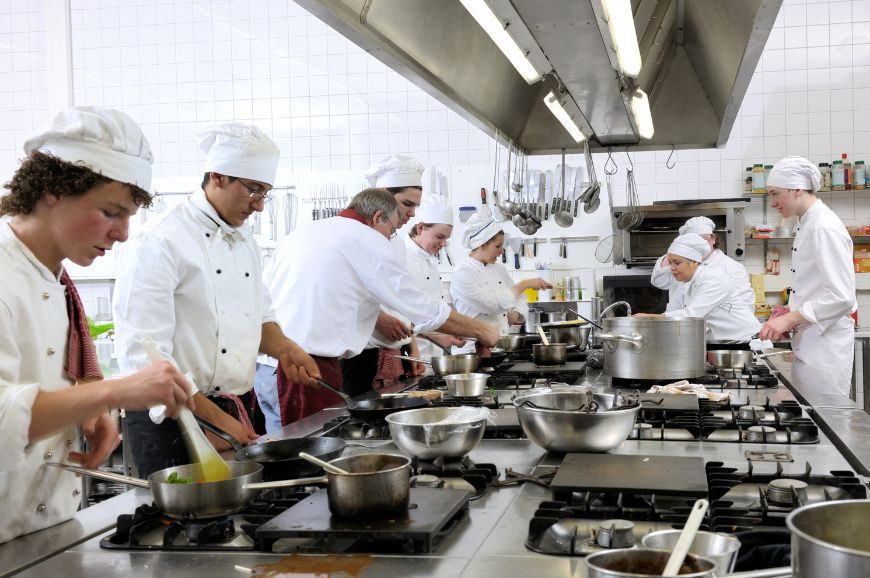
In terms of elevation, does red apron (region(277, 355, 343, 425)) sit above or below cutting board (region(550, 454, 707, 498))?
below

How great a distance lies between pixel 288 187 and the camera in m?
7.33

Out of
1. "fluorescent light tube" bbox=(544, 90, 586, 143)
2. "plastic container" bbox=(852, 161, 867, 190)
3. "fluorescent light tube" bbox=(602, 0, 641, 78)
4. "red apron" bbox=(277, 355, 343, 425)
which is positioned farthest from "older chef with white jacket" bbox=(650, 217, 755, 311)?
"red apron" bbox=(277, 355, 343, 425)

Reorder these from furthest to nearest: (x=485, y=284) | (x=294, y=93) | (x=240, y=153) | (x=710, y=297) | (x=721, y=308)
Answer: (x=294, y=93)
(x=485, y=284)
(x=721, y=308)
(x=710, y=297)
(x=240, y=153)

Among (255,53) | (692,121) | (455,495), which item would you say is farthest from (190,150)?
(455,495)

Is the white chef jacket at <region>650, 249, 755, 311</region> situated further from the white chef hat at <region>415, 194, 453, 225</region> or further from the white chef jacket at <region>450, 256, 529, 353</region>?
the white chef hat at <region>415, 194, 453, 225</region>

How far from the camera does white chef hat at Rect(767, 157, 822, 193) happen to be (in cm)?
424

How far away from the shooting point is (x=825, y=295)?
13.1 feet

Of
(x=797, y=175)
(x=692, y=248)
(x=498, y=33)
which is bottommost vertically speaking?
(x=692, y=248)

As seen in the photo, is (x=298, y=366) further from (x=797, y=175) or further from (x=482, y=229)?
(x=482, y=229)

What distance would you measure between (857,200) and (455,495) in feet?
21.7

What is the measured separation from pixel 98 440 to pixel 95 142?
600 millimetres

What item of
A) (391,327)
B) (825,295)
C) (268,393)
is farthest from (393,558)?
(825,295)

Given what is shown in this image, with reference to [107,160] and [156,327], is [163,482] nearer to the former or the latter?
[107,160]

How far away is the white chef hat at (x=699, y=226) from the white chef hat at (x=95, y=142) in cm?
485
